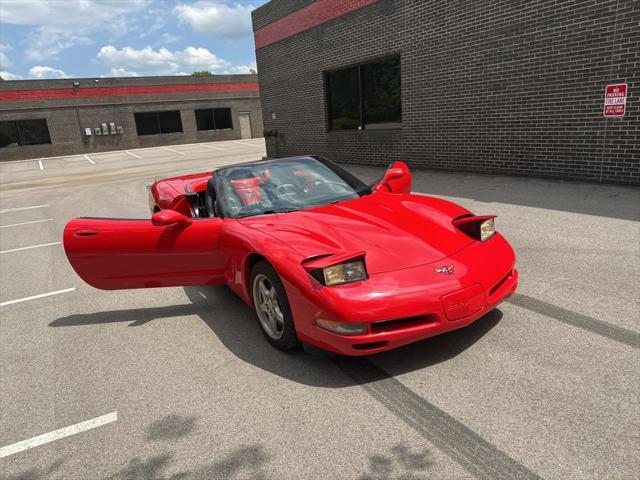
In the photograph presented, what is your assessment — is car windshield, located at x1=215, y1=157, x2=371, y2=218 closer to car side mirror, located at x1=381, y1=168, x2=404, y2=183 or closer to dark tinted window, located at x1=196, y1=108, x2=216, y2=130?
car side mirror, located at x1=381, y1=168, x2=404, y2=183

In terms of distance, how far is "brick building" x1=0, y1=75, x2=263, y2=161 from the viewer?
31578 millimetres

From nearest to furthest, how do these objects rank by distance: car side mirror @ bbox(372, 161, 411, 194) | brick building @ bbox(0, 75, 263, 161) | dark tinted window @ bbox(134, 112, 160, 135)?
car side mirror @ bbox(372, 161, 411, 194) < brick building @ bbox(0, 75, 263, 161) < dark tinted window @ bbox(134, 112, 160, 135)

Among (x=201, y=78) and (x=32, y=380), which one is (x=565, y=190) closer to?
(x=32, y=380)

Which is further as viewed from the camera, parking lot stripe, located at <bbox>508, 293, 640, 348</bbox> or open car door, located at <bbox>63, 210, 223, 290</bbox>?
open car door, located at <bbox>63, 210, 223, 290</bbox>

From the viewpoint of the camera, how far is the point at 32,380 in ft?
11.2

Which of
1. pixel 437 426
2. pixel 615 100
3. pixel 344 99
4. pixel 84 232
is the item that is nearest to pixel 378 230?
pixel 437 426

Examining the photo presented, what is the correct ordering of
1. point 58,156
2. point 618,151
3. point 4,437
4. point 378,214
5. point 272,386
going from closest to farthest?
1. point 4,437
2. point 272,386
3. point 378,214
4. point 618,151
5. point 58,156

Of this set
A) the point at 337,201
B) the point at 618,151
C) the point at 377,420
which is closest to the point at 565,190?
the point at 618,151

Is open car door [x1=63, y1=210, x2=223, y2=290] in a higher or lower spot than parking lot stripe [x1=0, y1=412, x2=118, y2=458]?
higher

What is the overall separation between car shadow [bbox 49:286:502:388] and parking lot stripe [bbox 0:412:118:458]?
3.22 ft

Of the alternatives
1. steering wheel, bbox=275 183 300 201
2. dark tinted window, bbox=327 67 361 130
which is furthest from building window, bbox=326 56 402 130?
steering wheel, bbox=275 183 300 201

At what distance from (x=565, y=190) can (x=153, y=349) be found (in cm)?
734

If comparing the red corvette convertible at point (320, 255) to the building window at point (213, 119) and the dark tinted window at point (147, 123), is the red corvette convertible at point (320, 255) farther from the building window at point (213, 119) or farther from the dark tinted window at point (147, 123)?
the building window at point (213, 119)

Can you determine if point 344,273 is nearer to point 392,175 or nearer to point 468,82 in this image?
point 392,175
